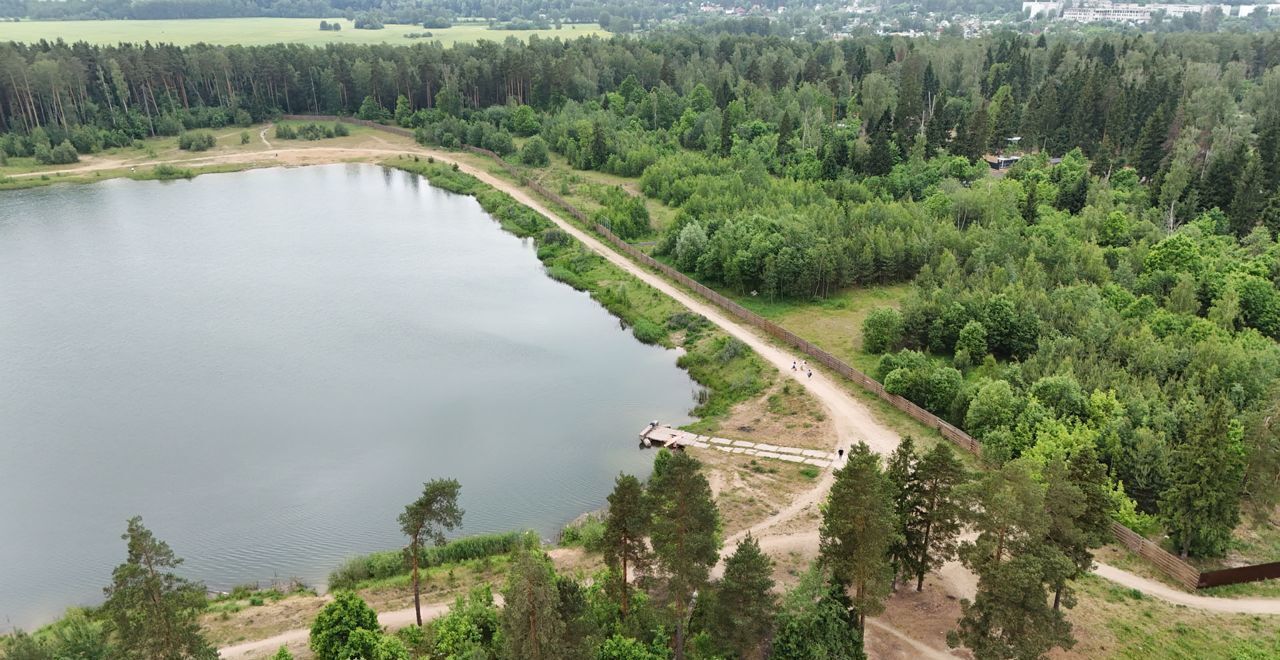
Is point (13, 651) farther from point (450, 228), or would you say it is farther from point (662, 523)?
point (450, 228)

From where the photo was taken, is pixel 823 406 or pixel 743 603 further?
pixel 823 406

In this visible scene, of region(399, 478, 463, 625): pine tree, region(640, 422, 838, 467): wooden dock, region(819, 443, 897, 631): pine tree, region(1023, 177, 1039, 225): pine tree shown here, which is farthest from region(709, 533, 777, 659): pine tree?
region(1023, 177, 1039, 225): pine tree

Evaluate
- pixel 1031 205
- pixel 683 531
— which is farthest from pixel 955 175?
pixel 683 531

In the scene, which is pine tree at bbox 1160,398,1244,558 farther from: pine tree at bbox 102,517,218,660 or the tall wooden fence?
pine tree at bbox 102,517,218,660

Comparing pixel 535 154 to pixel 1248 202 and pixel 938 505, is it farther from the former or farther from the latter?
pixel 938 505

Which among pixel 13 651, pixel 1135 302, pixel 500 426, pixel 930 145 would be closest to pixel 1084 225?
pixel 1135 302

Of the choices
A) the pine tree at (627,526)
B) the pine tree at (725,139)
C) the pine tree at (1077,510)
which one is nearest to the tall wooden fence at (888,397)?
the pine tree at (1077,510)
